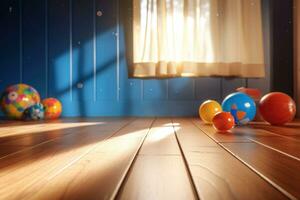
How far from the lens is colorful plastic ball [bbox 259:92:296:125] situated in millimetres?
2166

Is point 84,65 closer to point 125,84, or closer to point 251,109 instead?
point 125,84

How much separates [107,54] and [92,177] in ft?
8.81

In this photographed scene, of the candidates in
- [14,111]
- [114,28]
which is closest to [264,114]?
[114,28]

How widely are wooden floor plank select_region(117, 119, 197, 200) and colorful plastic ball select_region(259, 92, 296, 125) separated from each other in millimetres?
1265

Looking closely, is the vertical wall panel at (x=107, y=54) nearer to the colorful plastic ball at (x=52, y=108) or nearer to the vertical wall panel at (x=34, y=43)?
the colorful plastic ball at (x=52, y=108)

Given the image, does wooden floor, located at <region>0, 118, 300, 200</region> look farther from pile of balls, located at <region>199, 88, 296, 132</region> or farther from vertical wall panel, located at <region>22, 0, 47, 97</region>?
vertical wall panel, located at <region>22, 0, 47, 97</region>

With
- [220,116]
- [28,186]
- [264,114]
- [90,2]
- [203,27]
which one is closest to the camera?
[28,186]

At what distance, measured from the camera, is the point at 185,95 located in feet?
10.9

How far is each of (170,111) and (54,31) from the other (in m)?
1.33

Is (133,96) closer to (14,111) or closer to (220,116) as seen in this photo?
(14,111)

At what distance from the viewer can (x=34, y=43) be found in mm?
3391

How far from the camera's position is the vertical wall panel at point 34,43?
338 centimetres

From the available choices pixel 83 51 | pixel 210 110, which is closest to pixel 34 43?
pixel 83 51

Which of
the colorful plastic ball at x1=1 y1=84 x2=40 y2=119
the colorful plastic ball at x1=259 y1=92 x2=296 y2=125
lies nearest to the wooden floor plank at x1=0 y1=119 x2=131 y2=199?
the colorful plastic ball at x1=259 y1=92 x2=296 y2=125
